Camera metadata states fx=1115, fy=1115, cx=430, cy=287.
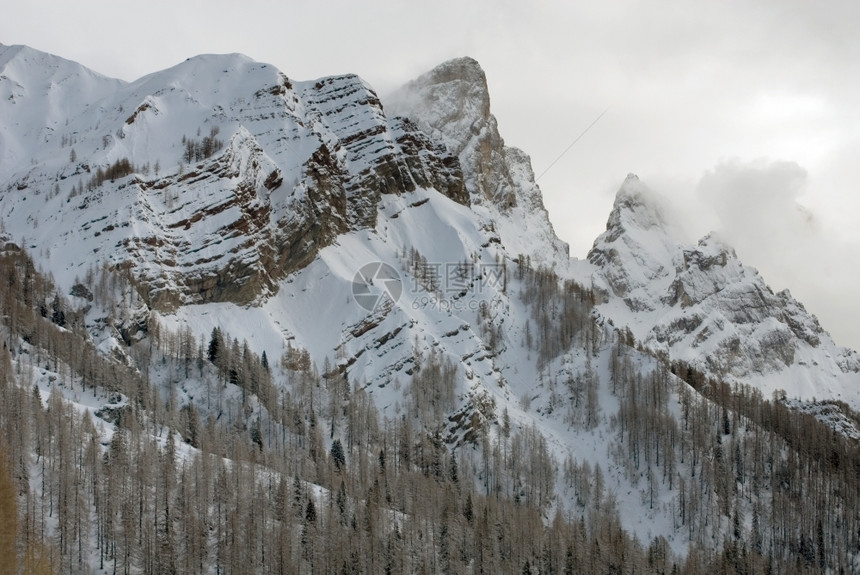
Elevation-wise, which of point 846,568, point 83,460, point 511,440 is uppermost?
point 511,440

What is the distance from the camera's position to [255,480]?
157m

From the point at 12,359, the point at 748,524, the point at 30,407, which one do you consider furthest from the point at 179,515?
the point at 748,524

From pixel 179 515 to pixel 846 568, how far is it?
10895 centimetres

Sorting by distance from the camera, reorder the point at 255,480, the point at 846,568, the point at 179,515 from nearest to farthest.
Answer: the point at 179,515 < the point at 255,480 < the point at 846,568

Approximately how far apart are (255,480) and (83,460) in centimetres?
2414

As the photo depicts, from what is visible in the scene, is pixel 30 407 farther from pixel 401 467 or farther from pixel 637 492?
pixel 637 492

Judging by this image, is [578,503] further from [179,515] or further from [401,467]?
[179,515]

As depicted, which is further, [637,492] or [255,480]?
[637,492]

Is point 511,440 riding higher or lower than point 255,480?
higher

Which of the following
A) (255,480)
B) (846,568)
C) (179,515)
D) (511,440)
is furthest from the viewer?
(511,440)

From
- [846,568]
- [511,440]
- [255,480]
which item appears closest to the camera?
[255,480]

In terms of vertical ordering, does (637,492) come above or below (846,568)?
above

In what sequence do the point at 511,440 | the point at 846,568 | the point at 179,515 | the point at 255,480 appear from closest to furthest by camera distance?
the point at 179,515, the point at 255,480, the point at 846,568, the point at 511,440

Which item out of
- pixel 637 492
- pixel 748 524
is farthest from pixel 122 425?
pixel 748 524
